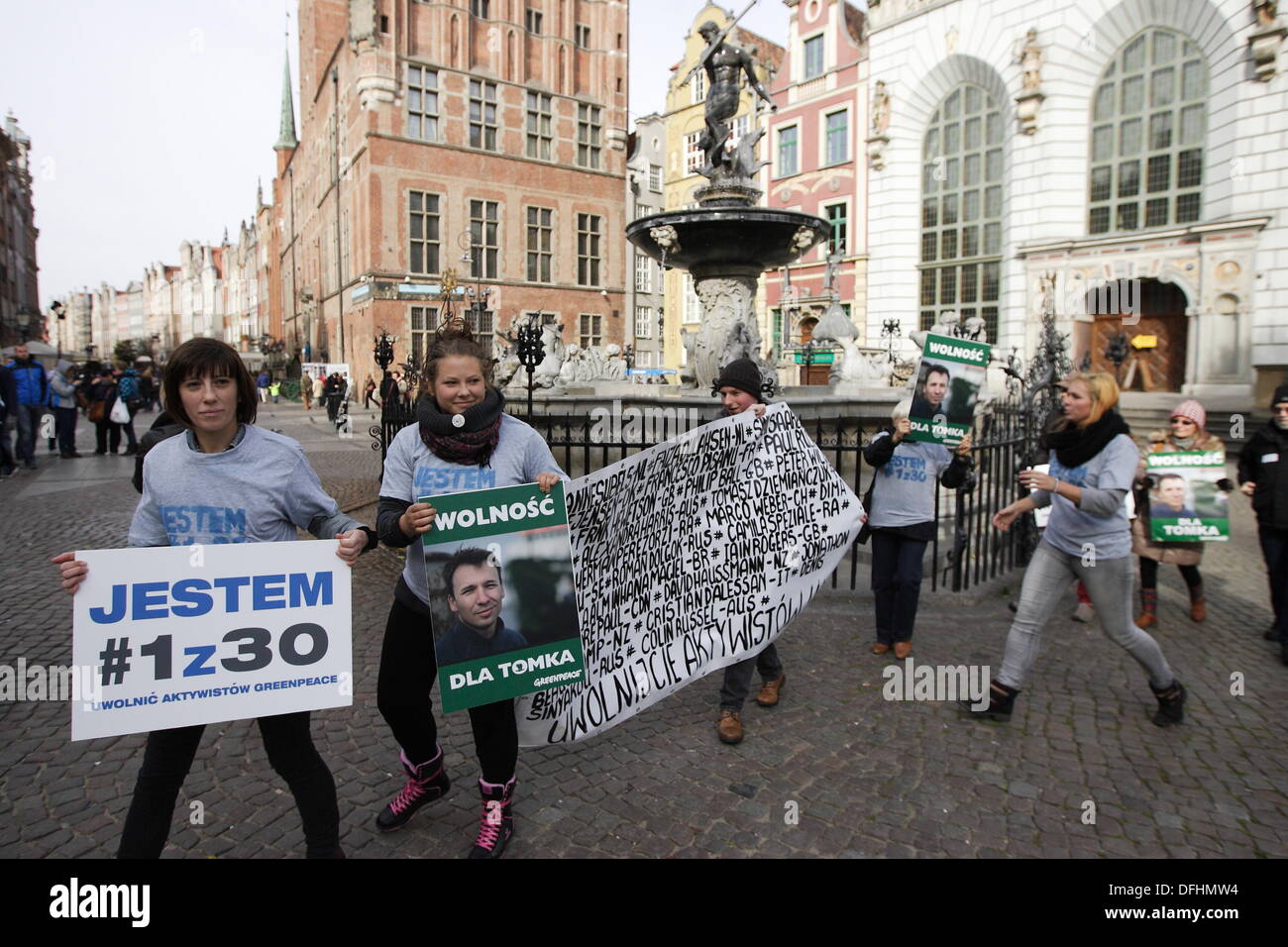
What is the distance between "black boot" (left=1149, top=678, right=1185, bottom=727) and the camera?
4180 millimetres

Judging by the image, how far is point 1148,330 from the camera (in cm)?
2417

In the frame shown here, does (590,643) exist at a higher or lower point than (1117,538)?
lower

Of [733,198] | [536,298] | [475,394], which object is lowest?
[475,394]

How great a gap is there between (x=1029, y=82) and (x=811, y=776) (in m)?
27.9

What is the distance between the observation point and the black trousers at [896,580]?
198 inches

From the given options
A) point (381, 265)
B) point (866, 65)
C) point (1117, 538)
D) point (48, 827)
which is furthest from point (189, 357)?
point (866, 65)

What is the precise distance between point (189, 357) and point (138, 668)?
3.35 ft

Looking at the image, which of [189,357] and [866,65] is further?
[866,65]

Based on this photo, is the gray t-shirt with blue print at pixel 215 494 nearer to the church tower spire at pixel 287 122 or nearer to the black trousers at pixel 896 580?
the black trousers at pixel 896 580

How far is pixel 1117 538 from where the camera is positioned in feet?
13.2

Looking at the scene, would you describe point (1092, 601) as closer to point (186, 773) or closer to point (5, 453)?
point (186, 773)

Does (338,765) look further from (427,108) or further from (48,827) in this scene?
(427,108)

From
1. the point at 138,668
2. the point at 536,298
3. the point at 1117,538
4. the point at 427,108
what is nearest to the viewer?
the point at 138,668
